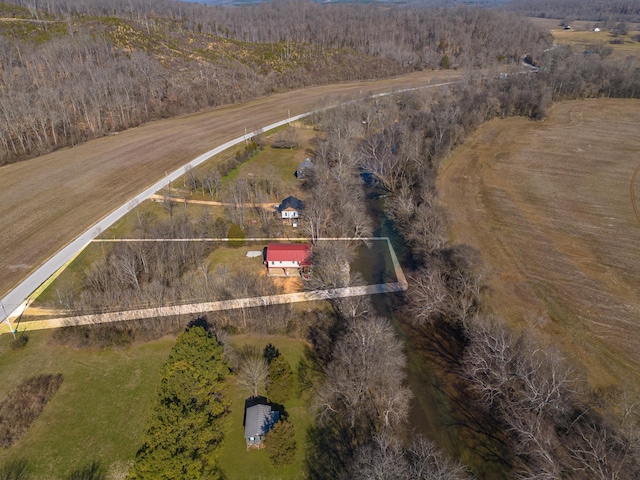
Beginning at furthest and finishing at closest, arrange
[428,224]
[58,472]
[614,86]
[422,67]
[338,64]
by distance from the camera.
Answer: [422,67] < [338,64] < [614,86] < [428,224] < [58,472]

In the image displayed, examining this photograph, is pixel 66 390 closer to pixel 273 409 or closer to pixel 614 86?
pixel 273 409

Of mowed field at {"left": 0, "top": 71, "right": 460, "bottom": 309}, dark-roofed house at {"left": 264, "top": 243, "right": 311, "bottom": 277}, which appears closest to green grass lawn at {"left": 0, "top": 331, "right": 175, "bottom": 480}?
mowed field at {"left": 0, "top": 71, "right": 460, "bottom": 309}

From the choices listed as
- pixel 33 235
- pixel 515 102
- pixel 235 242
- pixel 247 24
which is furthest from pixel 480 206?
pixel 247 24

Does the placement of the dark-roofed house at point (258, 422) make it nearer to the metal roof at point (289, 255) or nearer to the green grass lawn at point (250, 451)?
the green grass lawn at point (250, 451)
